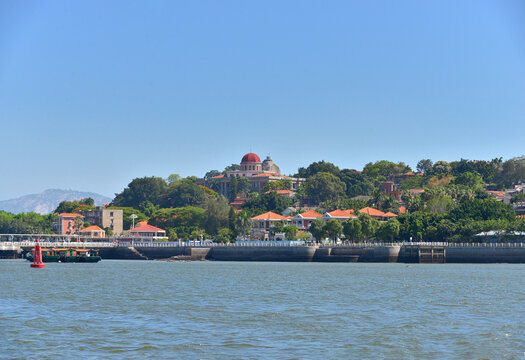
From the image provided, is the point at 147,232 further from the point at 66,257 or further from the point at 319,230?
the point at 319,230

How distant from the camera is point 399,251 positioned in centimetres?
11594

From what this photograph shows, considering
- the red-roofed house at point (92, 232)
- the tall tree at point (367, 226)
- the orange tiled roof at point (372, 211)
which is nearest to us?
the tall tree at point (367, 226)

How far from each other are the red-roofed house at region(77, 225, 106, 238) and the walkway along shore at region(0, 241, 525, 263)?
42378 millimetres

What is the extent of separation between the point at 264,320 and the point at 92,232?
484ft

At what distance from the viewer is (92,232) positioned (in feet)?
608

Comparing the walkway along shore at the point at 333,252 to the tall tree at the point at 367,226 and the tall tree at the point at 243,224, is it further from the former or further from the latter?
the tall tree at the point at 243,224

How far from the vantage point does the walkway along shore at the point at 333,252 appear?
110 metres

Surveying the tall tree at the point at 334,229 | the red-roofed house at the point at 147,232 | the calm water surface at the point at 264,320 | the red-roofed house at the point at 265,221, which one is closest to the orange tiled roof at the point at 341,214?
the red-roofed house at the point at 265,221

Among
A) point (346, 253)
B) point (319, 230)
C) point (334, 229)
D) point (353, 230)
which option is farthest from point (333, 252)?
point (319, 230)

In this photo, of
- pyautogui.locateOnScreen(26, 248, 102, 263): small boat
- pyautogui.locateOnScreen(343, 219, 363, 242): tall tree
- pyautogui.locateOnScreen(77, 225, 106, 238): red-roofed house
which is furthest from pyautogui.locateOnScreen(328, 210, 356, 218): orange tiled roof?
pyautogui.locateOnScreen(77, 225, 106, 238): red-roofed house

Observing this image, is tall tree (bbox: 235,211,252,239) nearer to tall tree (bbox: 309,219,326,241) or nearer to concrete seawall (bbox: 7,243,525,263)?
concrete seawall (bbox: 7,243,525,263)

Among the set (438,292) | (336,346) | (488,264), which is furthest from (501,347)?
(488,264)

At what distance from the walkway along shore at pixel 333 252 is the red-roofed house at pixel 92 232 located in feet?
139

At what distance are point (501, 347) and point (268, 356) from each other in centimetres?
1008
